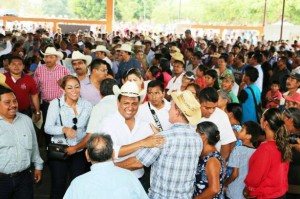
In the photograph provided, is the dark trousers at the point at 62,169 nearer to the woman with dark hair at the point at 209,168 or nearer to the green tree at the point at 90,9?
the woman with dark hair at the point at 209,168

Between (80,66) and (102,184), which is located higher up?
(80,66)

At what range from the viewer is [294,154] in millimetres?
4180

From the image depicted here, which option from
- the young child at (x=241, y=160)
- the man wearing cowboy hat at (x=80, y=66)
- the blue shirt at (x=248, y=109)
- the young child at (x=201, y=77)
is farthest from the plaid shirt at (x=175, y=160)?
the young child at (x=201, y=77)

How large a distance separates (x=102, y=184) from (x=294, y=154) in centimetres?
223

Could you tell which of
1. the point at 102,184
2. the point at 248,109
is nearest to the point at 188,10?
the point at 248,109

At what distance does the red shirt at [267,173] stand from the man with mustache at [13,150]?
1878 millimetres

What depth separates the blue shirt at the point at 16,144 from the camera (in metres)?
3.65

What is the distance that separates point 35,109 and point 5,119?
223 cm

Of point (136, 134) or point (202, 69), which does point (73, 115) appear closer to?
point (136, 134)

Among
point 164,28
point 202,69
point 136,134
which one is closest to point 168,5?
point 164,28

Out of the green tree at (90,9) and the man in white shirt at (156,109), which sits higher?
the green tree at (90,9)

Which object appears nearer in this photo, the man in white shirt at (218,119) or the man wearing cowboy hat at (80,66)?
the man in white shirt at (218,119)

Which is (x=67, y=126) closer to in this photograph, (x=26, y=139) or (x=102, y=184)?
(x=26, y=139)

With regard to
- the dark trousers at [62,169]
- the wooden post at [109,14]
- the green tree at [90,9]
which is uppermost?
the green tree at [90,9]
